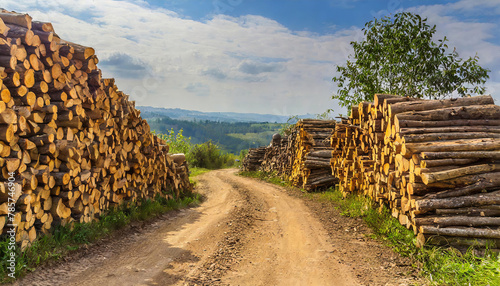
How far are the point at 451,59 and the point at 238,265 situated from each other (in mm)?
17838

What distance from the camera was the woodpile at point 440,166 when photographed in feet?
20.0

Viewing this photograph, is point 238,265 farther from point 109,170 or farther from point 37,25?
point 37,25

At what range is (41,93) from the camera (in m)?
6.08

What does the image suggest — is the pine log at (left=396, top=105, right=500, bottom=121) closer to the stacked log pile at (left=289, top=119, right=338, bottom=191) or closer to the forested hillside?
the stacked log pile at (left=289, top=119, right=338, bottom=191)

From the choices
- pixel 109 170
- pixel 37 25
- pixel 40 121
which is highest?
pixel 37 25

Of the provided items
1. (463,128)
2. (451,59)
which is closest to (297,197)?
(463,128)

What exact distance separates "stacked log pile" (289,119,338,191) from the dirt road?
5828 mm

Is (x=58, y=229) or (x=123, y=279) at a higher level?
(x=58, y=229)

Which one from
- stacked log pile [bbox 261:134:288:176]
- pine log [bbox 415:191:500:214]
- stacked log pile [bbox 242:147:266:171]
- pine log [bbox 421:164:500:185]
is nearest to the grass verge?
pine log [bbox 415:191:500:214]

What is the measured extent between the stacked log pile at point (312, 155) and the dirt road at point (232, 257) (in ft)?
19.1

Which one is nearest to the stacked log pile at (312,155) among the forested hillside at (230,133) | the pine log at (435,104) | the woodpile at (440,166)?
the woodpile at (440,166)

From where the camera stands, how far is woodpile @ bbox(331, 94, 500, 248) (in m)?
6.11

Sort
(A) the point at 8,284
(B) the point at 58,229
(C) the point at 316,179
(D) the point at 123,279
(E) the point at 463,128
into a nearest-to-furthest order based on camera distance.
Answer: (A) the point at 8,284 < (D) the point at 123,279 < (B) the point at 58,229 < (E) the point at 463,128 < (C) the point at 316,179

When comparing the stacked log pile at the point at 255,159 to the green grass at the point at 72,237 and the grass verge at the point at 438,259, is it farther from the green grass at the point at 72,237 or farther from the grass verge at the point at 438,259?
the grass verge at the point at 438,259
